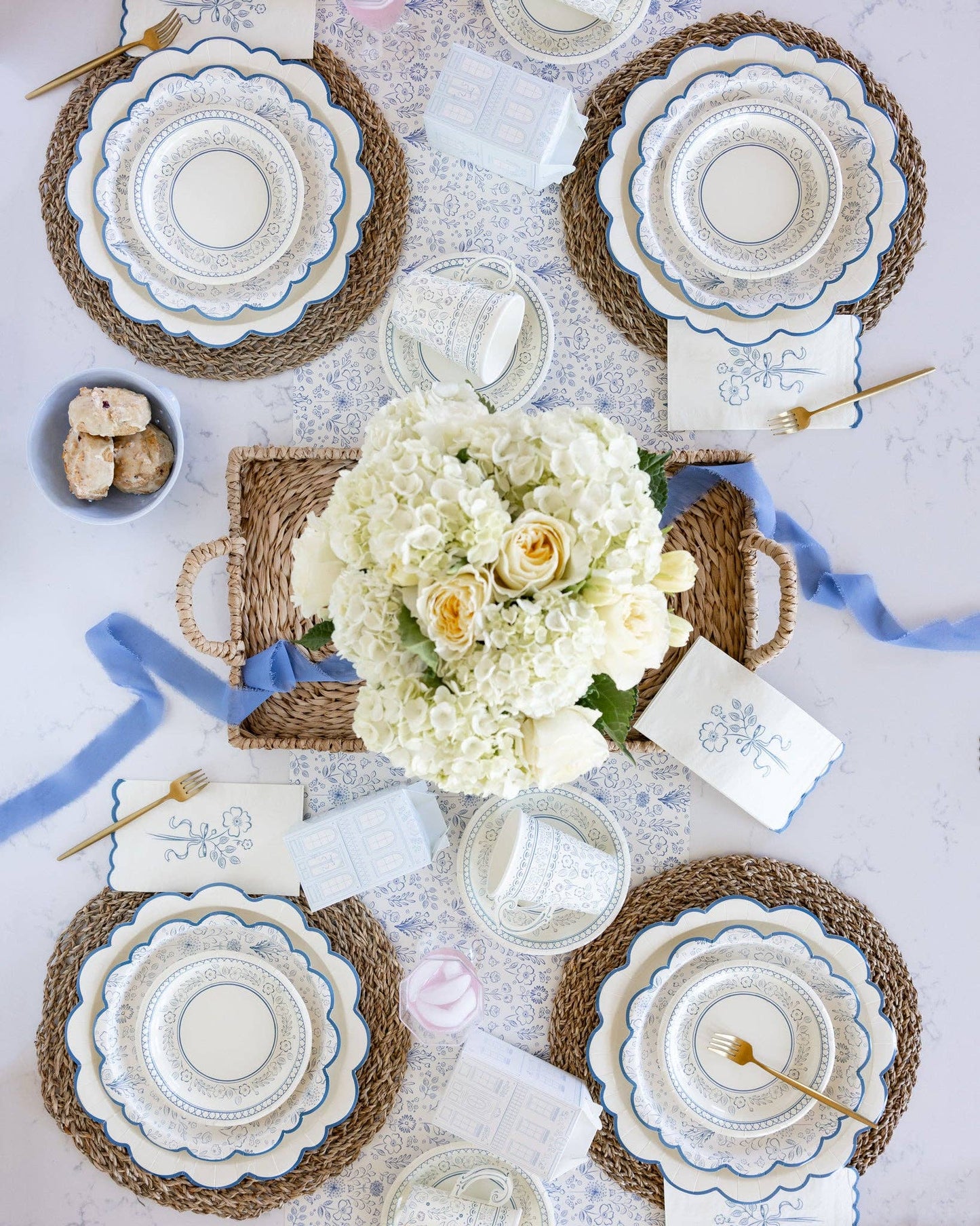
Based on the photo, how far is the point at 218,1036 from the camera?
124 cm

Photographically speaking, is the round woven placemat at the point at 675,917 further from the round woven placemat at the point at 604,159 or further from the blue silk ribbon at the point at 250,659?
the round woven placemat at the point at 604,159

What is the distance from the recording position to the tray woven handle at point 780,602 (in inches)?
44.7

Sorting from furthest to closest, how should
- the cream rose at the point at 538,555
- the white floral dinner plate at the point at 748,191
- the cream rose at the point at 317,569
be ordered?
the white floral dinner plate at the point at 748,191
the cream rose at the point at 317,569
the cream rose at the point at 538,555

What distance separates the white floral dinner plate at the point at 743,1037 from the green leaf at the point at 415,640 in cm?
70

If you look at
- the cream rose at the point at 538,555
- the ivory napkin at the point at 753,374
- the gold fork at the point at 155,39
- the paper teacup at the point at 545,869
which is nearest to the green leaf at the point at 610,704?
the cream rose at the point at 538,555

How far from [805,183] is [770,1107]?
126 cm

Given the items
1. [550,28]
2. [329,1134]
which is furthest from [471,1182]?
[550,28]

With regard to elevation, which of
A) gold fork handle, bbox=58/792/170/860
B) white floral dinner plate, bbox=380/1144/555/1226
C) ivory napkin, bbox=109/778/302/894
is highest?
gold fork handle, bbox=58/792/170/860

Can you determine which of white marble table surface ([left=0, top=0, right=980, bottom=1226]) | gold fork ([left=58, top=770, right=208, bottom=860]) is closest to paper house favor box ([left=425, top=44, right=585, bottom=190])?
white marble table surface ([left=0, top=0, right=980, bottom=1226])

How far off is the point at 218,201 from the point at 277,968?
1.04 meters

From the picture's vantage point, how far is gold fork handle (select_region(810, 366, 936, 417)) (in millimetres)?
1211

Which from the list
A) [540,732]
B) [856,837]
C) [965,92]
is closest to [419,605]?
[540,732]

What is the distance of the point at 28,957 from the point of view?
4.19 ft

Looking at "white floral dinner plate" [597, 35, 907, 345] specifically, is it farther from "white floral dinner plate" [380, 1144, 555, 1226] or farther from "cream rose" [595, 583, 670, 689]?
"white floral dinner plate" [380, 1144, 555, 1226]
